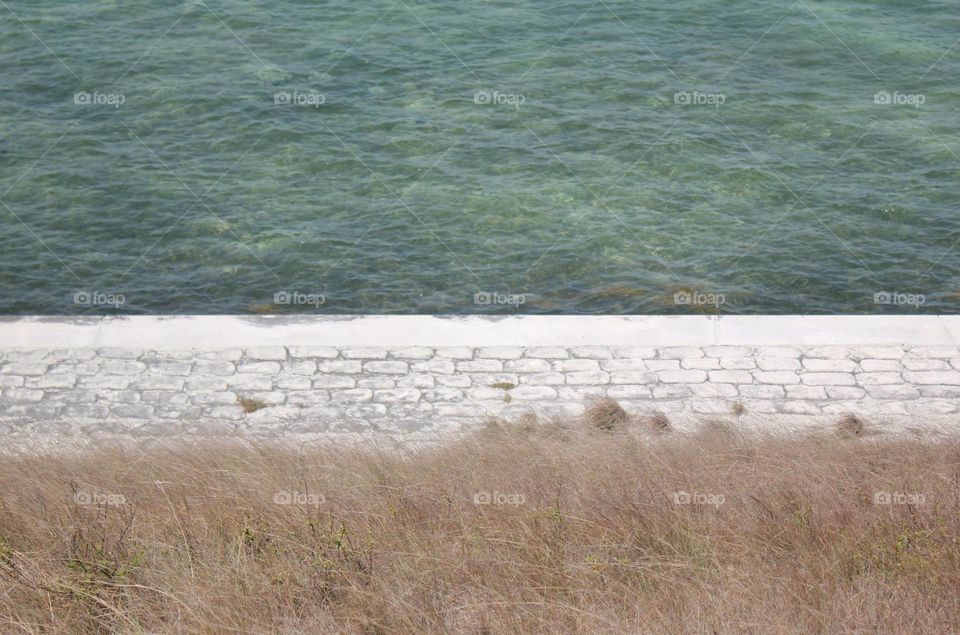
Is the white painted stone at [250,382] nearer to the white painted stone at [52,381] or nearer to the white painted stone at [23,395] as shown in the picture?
the white painted stone at [52,381]

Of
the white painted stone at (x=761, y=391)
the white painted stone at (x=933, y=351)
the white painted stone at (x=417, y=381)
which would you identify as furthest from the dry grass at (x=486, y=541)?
the white painted stone at (x=933, y=351)

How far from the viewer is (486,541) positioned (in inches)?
220

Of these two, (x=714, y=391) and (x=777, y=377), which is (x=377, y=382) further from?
(x=777, y=377)

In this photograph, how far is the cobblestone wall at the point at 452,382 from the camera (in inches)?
333

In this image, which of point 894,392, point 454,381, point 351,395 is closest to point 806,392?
point 894,392

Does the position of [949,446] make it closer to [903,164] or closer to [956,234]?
[956,234]

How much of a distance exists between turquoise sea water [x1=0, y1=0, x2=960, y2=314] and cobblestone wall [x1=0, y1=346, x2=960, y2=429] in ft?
6.19

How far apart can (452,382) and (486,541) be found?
10.9 feet

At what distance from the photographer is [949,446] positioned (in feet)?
24.0

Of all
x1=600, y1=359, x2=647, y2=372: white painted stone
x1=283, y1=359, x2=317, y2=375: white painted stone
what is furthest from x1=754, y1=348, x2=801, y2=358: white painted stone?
x1=283, y1=359, x2=317, y2=375: white painted stone

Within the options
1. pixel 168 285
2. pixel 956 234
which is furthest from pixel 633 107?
pixel 168 285

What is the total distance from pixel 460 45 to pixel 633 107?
3849 millimetres

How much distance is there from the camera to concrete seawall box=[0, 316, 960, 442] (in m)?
8.45

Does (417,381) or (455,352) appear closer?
(417,381)
